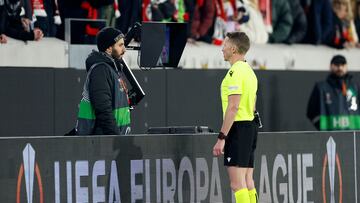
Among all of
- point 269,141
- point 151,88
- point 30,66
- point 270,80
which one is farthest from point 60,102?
point 270,80

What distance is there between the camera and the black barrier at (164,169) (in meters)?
11.5

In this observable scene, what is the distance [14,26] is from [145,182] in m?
3.38

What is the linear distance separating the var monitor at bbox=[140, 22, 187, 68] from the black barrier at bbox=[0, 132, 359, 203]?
0.79 metres

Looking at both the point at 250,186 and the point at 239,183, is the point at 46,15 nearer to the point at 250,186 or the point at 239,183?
the point at 250,186

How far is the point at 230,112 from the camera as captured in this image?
12.0m

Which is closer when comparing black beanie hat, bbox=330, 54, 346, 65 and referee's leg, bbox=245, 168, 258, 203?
Answer: referee's leg, bbox=245, 168, 258, 203

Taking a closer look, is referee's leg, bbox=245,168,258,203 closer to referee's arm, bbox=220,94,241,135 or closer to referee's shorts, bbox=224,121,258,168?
referee's shorts, bbox=224,121,258,168

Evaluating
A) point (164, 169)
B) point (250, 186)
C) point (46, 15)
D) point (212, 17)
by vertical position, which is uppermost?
point (212, 17)

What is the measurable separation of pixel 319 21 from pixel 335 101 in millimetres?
1429

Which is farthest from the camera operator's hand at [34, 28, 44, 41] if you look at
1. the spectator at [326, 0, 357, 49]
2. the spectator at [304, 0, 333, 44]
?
the spectator at [326, 0, 357, 49]

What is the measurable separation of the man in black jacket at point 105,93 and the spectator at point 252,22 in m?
5.91

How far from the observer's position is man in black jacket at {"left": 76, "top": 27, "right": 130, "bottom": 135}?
12.3m

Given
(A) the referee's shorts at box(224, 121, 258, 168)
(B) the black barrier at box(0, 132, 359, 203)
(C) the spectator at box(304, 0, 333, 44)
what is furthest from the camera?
(C) the spectator at box(304, 0, 333, 44)

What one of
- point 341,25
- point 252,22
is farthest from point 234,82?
point 341,25
